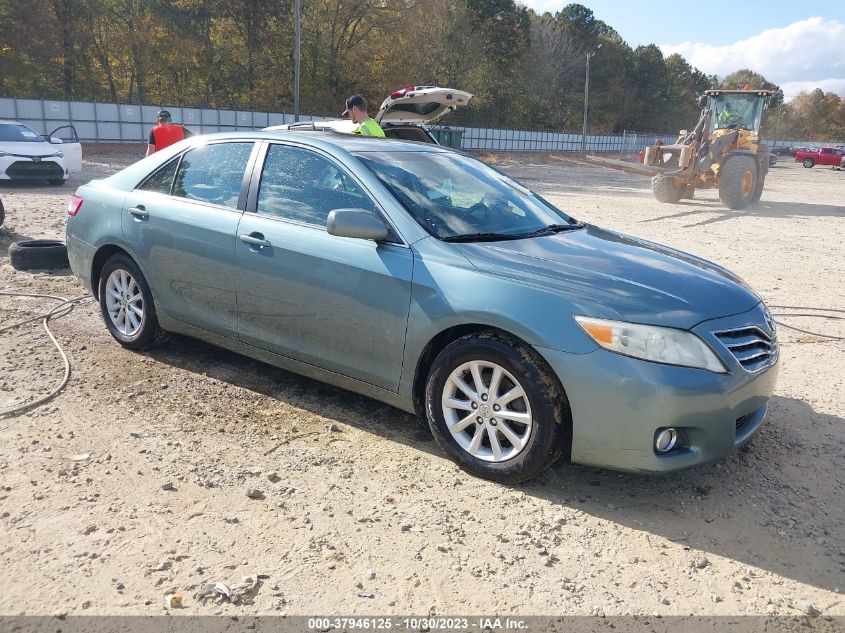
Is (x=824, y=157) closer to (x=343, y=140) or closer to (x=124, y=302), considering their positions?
(x=343, y=140)

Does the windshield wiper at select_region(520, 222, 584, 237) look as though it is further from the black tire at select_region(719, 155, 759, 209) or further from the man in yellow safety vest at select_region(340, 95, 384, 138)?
the black tire at select_region(719, 155, 759, 209)

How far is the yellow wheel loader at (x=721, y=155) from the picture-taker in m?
17.3

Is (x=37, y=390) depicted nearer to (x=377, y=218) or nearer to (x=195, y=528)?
(x=195, y=528)

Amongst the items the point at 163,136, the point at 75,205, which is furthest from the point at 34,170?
the point at 75,205

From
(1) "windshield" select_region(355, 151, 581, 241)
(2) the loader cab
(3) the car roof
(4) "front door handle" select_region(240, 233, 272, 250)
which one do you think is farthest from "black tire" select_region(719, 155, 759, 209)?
(4) "front door handle" select_region(240, 233, 272, 250)

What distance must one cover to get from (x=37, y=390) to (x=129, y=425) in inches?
34.9

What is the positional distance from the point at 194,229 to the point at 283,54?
4564 centimetres

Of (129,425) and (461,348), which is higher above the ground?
(461,348)

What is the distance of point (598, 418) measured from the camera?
308cm

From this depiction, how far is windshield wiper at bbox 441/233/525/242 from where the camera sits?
364 centimetres

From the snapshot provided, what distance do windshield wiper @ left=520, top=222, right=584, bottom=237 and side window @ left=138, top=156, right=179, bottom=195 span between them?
2.52 meters

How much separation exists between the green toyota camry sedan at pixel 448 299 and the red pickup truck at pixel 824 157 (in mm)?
54759

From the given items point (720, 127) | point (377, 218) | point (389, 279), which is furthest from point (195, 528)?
point (720, 127)

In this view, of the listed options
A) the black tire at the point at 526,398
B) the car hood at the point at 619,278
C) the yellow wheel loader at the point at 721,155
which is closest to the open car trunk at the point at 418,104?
the car hood at the point at 619,278
